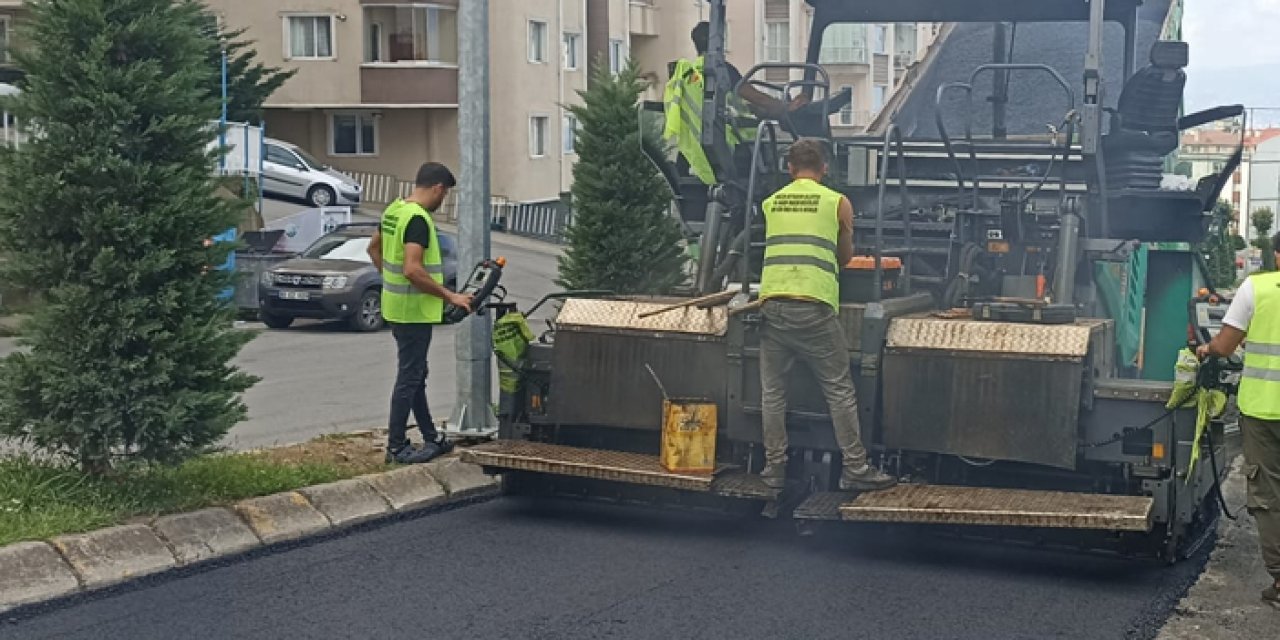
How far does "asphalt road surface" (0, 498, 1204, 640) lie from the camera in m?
6.16

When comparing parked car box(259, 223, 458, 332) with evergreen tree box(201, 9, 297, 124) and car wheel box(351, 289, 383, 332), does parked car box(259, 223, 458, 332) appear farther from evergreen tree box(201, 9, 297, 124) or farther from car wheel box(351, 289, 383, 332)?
evergreen tree box(201, 9, 297, 124)

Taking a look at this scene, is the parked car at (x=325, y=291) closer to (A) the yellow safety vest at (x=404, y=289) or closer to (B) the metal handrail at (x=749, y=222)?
(A) the yellow safety vest at (x=404, y=289)

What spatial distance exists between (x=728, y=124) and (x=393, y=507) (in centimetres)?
276

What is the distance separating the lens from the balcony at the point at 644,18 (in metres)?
46.7

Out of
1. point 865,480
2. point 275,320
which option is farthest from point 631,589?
point 275,320

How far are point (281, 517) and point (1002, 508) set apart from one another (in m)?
3.23

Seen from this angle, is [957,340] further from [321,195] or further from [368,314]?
[321,195]

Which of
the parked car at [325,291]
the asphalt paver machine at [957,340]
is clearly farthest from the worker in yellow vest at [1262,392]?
the parked car at [325,291]

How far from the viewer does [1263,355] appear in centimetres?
685

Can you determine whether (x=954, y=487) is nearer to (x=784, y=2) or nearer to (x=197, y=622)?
(x=197, y=622)

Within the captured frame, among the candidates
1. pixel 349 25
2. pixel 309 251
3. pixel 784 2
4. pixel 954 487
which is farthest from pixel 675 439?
pixel 784 2

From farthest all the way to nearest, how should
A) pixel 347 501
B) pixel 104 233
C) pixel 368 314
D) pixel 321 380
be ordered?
pixel 368 314 → pixel 321 380 → pixel 347 501 → pixel 104 233

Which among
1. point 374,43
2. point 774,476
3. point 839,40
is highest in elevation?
point 374,43

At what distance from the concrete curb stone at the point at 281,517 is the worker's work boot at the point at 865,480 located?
2429 millimetres
